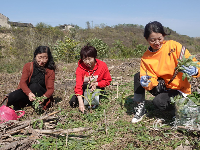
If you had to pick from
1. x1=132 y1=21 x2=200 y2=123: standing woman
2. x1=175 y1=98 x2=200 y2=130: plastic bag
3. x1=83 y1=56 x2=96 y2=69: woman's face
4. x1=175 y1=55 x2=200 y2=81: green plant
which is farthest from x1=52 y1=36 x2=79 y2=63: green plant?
x1=175 y1=98 x2=200 y2=130: plastic bag

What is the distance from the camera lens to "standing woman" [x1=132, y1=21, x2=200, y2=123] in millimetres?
2127

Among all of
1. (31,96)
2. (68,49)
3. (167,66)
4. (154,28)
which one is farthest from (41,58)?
(68,49)

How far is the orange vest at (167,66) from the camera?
2176 millimetres

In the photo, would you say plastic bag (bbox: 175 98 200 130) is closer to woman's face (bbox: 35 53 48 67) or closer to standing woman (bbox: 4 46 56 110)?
standing woman (bbox: 4 46 56 110)

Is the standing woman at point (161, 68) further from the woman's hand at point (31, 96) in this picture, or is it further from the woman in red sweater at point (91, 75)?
the woman's hand at point (31, 96)

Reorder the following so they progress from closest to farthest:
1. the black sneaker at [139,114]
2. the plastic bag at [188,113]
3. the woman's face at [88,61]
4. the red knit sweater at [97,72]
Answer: the plastic bag at [188,113] < the black sneaker at [139,114] < the woman's face at [88,61] < the red knit sweater at [97,72]

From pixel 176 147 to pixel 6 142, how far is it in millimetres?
1796

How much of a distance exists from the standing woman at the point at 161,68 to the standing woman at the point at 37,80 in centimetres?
152

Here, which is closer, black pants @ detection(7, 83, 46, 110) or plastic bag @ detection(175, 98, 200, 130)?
plastic bag @ detection(175, 98, 200, 130)

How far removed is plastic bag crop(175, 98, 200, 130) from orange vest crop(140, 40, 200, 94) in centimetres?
29

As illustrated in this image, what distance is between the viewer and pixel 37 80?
2959mm

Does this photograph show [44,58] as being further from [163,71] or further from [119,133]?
[163,71]

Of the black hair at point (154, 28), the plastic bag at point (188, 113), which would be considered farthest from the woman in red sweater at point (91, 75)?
the plastic bag at point (188, 113)

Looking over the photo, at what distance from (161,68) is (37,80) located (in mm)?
2032
